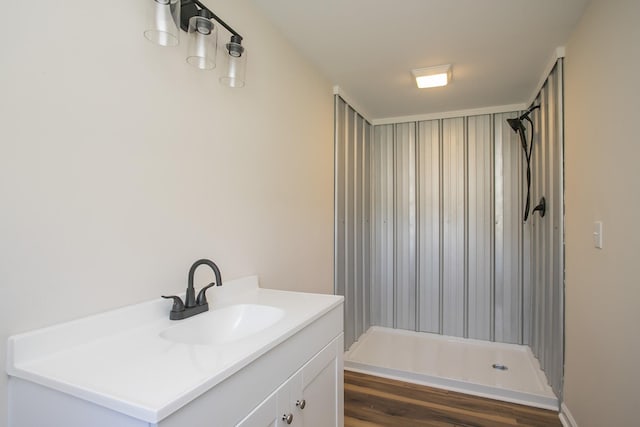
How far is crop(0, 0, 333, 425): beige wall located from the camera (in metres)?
0.86

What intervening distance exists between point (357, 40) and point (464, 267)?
2.39 metres

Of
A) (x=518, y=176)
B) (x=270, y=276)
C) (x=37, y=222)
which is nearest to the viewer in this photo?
(x=37, y=222)

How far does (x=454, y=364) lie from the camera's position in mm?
2801

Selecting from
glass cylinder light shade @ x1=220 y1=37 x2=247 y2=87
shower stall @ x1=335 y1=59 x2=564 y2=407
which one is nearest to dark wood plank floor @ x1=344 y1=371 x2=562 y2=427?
shower stall @ x1=335 y1=59 x2=564 y2=407

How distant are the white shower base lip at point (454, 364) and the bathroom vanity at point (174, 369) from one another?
1493 mm

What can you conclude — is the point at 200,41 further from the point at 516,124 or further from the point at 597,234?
the point at 516,124

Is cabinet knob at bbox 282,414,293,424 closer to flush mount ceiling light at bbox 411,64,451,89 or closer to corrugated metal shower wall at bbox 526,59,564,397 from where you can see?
corrugated metal shower wall at bbox 526,59,564,397

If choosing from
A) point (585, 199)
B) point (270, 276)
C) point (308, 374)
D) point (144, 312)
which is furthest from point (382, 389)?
point (144, 312)

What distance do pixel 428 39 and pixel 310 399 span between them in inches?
80.4

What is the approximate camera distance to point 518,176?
10.6 ft

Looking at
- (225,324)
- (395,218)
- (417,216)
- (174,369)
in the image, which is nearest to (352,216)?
(395,218)

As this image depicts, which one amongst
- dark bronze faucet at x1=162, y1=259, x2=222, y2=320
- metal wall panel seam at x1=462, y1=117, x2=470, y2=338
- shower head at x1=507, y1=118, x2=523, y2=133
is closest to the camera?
dark bronze faucet at x1=162, y1=259, x2=222, y2=320

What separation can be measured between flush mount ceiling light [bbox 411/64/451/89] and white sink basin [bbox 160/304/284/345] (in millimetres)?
2031

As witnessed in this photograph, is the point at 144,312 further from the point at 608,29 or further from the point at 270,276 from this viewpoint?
the point at 608,29
